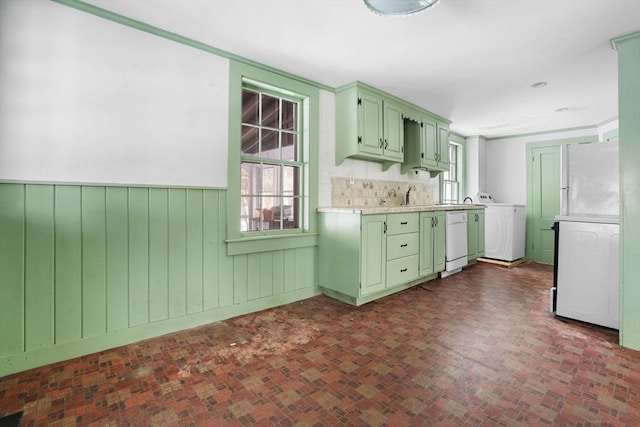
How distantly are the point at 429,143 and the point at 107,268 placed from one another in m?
4.17

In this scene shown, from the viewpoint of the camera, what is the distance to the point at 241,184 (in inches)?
114

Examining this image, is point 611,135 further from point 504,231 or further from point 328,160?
point 328,160

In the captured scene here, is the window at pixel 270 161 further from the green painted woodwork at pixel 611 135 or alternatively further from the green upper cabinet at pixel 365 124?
the green painted woodwork at pixel 611 135

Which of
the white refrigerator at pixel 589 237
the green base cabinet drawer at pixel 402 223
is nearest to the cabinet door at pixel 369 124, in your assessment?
the green base cabinet drawer at pixel 402 223

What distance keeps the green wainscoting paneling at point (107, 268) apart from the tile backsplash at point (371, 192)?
1313 millimetres

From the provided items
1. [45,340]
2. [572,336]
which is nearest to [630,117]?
[572,336]

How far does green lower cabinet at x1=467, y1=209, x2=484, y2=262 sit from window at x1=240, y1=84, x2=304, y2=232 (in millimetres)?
2877

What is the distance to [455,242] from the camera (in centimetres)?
430

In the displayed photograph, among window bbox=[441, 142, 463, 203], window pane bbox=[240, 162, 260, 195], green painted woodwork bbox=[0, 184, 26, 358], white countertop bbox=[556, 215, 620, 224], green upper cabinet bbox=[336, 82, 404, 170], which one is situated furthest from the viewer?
window bbox=[441, 142, 463, 203]

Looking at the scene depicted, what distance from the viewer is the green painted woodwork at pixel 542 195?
5.41 m

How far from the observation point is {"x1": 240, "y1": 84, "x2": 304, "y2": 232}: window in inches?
118

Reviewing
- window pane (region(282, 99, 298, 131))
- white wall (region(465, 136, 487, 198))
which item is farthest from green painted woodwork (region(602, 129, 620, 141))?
window pane (region(282, 99, 298, 131))

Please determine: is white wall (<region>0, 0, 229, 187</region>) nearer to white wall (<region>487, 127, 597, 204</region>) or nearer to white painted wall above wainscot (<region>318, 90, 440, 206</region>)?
white painted wall above wainscot (<region>318, 90, 440, 206</region>)

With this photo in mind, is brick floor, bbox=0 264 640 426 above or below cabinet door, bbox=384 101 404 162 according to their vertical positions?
below
